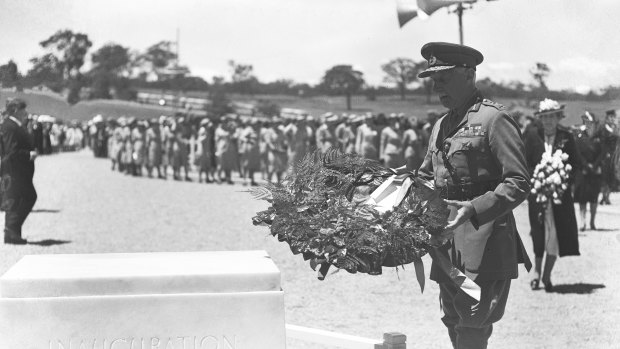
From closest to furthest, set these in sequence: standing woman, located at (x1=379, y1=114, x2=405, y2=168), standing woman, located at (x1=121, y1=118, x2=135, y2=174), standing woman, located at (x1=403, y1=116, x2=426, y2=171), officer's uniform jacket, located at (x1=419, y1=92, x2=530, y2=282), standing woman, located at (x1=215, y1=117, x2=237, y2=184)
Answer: officer's uniform jacket, located at (x1=419, y1=92, x2=530, y2=282)
standing woman, located at (x1=379, y1=114, x2=405, y2=168)
standing woman, located at (x1=403, y1=116, x2=426, y2=171)
standing woman, located at (x1=215, y1=117, x2=237, y2=184)
standing woman, located at (x1=121, y1=118, x2=135, y2=174)

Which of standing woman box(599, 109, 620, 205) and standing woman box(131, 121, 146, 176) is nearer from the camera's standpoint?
standing woman box(599, 109, 620, 205)

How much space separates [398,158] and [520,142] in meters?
18.1

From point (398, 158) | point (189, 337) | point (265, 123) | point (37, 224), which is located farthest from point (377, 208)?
point (265, 123)

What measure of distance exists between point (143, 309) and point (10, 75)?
8.85m

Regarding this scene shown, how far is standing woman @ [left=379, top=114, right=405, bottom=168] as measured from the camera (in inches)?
879

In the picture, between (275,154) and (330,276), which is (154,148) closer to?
(275,154)

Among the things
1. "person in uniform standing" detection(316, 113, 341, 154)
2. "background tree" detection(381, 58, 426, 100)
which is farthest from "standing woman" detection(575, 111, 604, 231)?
"person in uniform standing" detection(316, 113, 341, 154)

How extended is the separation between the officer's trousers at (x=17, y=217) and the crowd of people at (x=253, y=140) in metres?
9.63

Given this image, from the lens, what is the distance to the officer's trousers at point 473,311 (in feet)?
14.7

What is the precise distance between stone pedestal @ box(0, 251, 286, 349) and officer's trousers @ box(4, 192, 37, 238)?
10193mm

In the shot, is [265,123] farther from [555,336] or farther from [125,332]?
[125,332]

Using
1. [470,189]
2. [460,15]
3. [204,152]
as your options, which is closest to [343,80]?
[204,152]

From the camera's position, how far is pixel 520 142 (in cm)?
437

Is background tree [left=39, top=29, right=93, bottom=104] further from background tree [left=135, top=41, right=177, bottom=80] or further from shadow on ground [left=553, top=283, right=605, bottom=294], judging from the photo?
shadow on ground [left=553, top=283, right=605, bottom=294]
